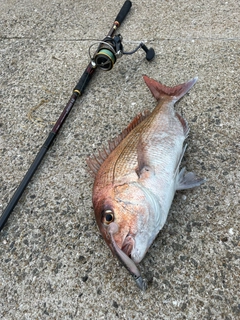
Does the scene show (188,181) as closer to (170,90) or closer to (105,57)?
(170,90)

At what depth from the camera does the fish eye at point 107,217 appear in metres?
1.68

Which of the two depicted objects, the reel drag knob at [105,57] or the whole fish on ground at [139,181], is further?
the reel drag knob at [105,57]

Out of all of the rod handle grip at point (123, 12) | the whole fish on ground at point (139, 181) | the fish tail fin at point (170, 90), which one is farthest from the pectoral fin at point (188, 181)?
the rod handle grip at point (123, 12)

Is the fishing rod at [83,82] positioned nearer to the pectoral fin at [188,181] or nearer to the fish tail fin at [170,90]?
the fish tail fin at [170,90]

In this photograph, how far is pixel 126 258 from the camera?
1.53 meters

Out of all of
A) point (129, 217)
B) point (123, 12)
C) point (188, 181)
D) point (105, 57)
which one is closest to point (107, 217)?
point (129, 217)

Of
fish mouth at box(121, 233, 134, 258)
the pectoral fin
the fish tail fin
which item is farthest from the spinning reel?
fish mouth at box(121, 233, 134, 258)

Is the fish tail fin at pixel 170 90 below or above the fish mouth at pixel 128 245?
above

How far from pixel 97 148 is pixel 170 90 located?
0.80 m

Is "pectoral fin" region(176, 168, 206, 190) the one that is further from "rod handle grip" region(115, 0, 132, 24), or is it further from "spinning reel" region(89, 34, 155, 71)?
"rod handle grip" region(115, 0, 132, 24)

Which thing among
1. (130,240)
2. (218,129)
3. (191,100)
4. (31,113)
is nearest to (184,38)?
(191,100)

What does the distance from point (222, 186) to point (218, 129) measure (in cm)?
54

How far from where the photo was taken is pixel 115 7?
369 cm

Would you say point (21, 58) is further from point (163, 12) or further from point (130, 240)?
point (130, 240)
